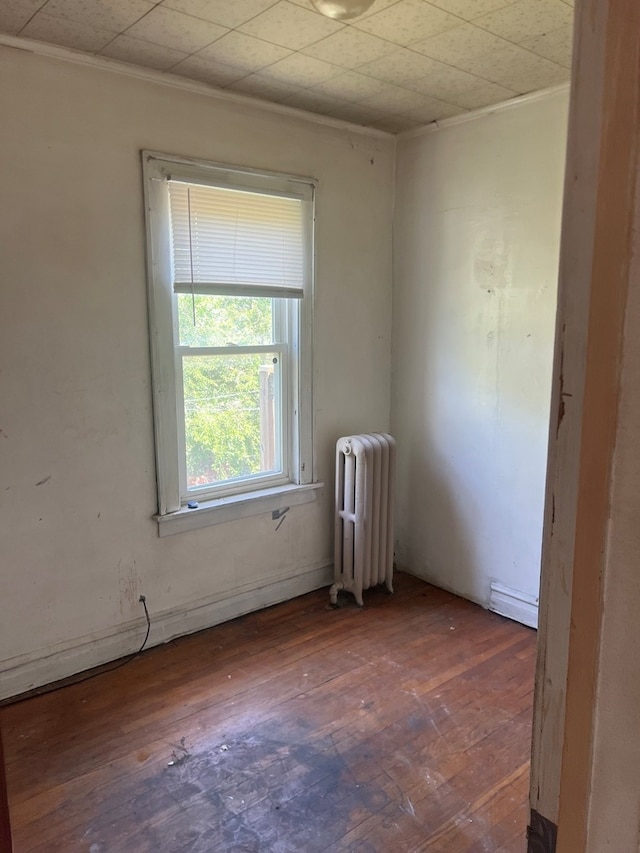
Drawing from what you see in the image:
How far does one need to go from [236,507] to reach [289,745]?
118 cm

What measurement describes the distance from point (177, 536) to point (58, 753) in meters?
1.01

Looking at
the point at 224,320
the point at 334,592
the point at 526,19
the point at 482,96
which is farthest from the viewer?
the point at 334,592

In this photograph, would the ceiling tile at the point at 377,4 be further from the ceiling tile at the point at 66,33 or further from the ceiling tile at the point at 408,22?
the ceiling tile at the point at 66,33

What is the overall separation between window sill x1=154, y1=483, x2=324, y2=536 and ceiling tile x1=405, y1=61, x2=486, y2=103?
201 centimetres

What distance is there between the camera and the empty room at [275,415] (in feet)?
6.89

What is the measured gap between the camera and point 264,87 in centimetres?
278

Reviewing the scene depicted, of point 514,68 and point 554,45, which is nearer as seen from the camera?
point 554,45

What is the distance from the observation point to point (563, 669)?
0.62 metres

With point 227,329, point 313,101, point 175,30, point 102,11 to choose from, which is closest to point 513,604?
point 227,329

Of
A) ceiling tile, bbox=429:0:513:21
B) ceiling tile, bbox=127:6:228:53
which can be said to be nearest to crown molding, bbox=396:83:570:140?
ceiling tile, bbox=429:0:513:21

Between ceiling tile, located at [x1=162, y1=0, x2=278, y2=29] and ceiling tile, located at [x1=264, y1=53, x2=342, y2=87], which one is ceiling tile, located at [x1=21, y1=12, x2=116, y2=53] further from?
ceiling tile, located at [x1=264, y1=53, x2=342, y2=87]

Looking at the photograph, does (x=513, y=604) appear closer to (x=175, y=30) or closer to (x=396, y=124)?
(x=396, y=124)

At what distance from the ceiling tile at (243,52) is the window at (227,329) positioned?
44cm

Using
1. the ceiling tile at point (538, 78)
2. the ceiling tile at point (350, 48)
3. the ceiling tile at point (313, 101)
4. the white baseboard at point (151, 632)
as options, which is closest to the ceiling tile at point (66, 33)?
the ceiling tile at point (350, 48)
